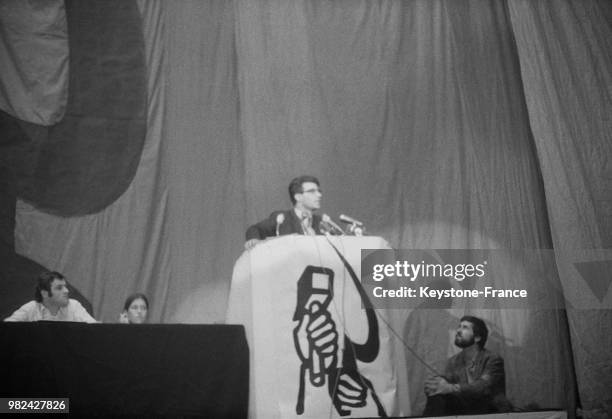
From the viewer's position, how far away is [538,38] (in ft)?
13.1

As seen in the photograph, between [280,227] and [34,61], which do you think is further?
[34,61]

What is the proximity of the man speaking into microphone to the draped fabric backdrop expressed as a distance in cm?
6

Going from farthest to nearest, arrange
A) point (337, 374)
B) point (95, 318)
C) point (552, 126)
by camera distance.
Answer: point (552, 126) → point (95, 318) → point (337, 374)

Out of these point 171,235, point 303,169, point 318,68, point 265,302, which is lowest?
point 265,302

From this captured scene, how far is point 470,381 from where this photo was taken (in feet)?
11.8

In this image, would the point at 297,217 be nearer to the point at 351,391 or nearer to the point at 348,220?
the point at 348,220

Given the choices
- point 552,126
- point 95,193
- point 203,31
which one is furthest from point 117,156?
point 552,126

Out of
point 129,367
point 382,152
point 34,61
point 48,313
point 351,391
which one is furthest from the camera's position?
point 382,152

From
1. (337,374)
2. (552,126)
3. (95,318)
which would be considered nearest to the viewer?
(337,374)

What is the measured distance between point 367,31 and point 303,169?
0.91m

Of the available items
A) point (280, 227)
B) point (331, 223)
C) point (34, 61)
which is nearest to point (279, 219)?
point (280, 227)

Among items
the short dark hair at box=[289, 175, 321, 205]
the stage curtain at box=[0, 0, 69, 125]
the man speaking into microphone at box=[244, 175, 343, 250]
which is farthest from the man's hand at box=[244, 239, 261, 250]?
the stage curtain at box=[0, 0, 69, 125]

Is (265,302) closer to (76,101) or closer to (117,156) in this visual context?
(117,156)

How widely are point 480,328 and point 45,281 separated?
7.30 ft
